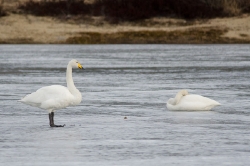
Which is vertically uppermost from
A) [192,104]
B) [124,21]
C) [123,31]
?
[192,104]

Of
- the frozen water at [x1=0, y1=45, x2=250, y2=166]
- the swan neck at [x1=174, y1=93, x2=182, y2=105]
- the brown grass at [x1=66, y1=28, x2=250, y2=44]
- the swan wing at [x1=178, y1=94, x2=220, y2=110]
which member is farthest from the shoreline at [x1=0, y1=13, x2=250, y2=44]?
the swan wing at [x1=178, y1=94, x2=220, y2=110]

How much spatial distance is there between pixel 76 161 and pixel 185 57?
923 inches

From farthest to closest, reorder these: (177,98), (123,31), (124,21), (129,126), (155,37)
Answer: (124,21) → (123,31) → (155,37) → (177,98) → (129,126)

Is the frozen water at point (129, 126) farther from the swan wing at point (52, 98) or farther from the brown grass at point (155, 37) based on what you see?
the brown grass at point (155, 37)

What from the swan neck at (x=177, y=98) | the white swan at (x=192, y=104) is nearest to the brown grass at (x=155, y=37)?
the swan neck at (x=177, y=98)

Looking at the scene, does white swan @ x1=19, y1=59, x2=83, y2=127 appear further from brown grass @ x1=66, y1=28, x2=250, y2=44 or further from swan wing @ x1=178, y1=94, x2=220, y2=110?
brown grass @ x1=66, y1=28, x2=250, y2=44

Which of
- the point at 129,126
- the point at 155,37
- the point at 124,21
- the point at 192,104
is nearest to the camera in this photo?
the point at 129,126

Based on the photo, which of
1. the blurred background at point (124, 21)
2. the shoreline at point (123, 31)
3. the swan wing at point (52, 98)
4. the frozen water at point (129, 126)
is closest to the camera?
the frozen water at point (129, 126)

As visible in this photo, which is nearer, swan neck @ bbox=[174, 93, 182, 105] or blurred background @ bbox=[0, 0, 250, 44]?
swan neck @ bbox=[174, 93, 182, 105]

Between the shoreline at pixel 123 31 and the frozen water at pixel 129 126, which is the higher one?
the frozen water at pixel 129 126

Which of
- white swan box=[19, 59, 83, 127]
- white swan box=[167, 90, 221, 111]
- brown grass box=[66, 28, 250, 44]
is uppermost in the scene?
white swan box=[19, 59, 83, 127]

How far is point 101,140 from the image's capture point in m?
9.73

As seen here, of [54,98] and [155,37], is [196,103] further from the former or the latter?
[155,37]

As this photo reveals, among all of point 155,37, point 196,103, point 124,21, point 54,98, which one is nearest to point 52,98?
point 54,98
